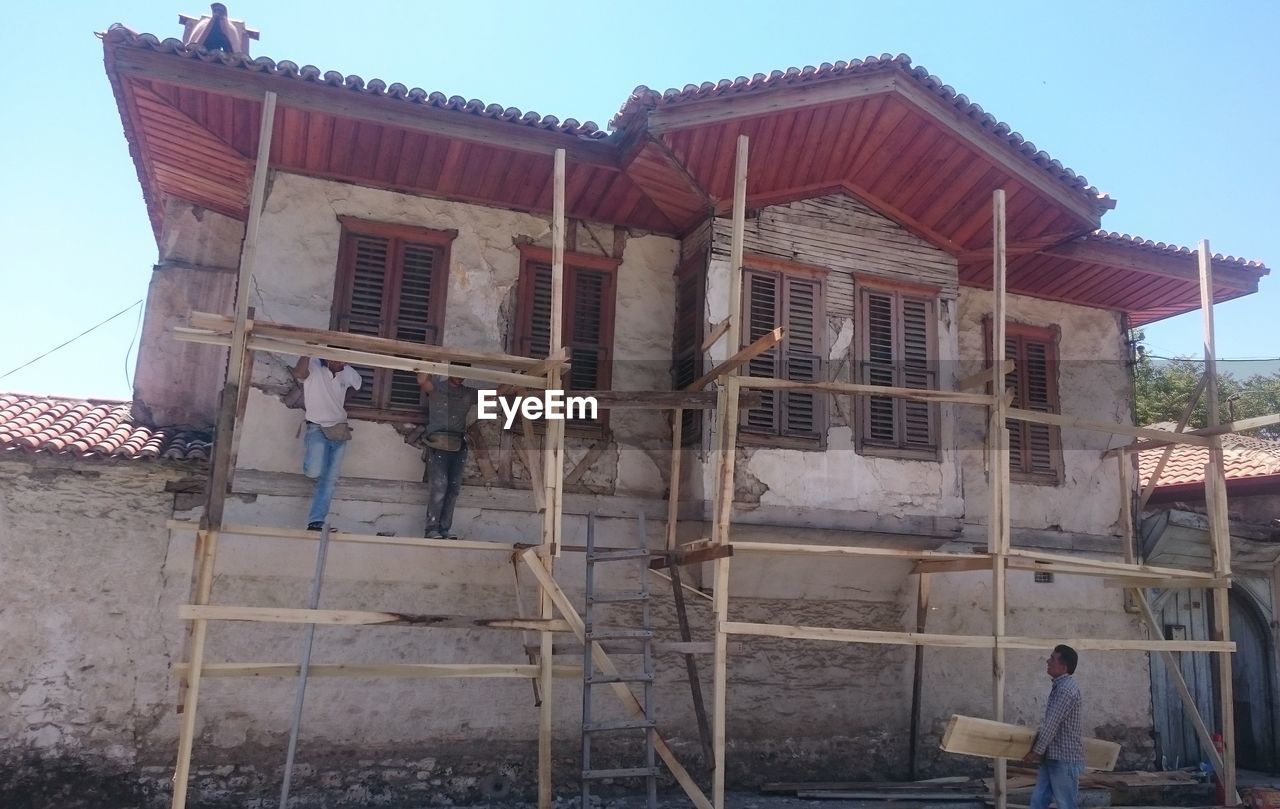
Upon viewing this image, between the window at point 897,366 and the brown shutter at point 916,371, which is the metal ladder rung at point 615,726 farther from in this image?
the brown shutter at point 916,371

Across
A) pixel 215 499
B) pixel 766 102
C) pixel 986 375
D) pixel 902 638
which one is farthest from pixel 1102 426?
pixel 215 499

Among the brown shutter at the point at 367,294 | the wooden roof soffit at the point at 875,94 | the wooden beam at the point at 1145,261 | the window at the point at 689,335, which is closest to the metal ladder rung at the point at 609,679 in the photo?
the window at the point at 689,335

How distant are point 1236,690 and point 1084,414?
13.5ft

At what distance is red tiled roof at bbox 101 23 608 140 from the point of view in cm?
761

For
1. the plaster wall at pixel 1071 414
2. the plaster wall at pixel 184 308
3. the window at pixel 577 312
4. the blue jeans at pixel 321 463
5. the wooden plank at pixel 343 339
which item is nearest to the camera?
the wooden plank at pixel 343 339

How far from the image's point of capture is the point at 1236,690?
Result: 40.7ft

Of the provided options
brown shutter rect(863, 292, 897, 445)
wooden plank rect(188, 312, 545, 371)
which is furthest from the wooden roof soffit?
wooden plank rect(188, 312, 545, 371)

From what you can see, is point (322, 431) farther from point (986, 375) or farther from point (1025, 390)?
point (1025, 390)

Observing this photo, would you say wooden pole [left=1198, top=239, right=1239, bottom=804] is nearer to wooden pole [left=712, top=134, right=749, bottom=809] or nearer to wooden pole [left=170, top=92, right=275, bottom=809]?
wooden pole [left=712, top=134, right=749, bottom=809]

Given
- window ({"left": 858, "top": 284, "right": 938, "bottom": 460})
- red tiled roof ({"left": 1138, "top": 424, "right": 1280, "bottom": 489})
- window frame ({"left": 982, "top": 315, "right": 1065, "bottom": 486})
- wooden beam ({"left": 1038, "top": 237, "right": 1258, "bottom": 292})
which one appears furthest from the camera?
red tiled roof ({"left": 1138, "top": 424, "right": 1280, "bottom": 489})

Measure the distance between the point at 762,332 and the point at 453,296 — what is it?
2.90 m

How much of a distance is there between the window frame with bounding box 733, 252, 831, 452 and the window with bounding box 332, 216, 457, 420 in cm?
280

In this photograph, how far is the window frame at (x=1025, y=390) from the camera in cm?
1109

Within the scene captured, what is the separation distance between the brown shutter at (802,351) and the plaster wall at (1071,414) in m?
2.09
